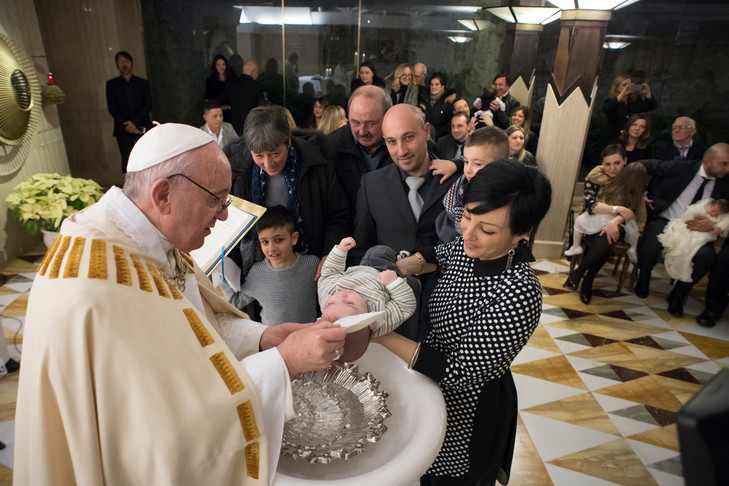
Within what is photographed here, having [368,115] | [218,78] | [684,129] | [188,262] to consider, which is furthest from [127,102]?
[684,129]

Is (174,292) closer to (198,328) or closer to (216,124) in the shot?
(198,328)

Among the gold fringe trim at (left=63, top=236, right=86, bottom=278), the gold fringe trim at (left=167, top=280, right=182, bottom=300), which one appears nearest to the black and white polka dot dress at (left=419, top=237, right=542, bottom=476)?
the gold fringe trim at (left=167, top=280, right=182, bottom=300)

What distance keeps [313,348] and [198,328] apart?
0.31 meters

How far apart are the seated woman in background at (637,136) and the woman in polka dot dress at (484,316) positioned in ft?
16.4

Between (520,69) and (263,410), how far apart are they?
30.1ft

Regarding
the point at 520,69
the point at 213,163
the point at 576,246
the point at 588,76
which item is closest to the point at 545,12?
the point at 520,69

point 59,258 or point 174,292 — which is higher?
point 59,258

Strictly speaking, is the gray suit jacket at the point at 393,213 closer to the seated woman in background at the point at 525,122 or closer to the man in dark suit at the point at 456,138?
the man in dark suit at the point at 456,138

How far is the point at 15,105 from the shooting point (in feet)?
16.8

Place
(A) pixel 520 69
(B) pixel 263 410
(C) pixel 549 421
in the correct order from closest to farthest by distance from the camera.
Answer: (B) pixel 263 410 → (C) pixel 549 421 → (A) pixel 520 69

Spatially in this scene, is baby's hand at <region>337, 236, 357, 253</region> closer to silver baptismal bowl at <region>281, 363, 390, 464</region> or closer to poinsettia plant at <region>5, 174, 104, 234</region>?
silver baptismal bowl at <region>281, 363, 390, 464</region>

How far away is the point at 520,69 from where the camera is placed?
8859mm

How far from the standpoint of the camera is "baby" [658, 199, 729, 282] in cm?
465

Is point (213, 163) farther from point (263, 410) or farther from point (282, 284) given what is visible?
point (282, 284)
